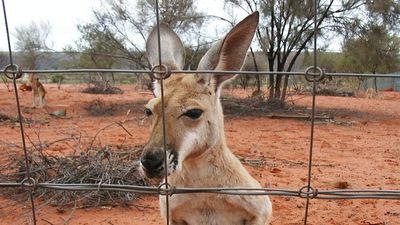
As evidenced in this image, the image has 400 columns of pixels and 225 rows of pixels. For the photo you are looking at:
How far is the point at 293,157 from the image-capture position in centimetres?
784

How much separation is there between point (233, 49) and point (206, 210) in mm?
996

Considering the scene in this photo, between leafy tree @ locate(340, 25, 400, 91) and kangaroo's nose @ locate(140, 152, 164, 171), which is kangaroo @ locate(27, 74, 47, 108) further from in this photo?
kangaroo's nose @ locate(140, 152, 164, 171)

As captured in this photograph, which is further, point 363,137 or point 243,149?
point 363,137

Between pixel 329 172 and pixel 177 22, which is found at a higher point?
pixel 177 22

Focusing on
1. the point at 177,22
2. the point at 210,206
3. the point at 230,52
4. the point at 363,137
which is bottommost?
the point at 363,137

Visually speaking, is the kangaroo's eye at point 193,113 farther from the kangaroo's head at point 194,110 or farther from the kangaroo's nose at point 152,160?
the kangaroo's nose at point 152,160

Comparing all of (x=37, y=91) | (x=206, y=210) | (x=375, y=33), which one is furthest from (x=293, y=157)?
(x=37, y=91)

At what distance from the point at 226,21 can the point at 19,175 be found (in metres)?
12.9

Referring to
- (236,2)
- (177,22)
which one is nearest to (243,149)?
(177,22)

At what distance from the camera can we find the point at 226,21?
1694cm

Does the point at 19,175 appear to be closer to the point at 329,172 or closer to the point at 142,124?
the point at 329,172

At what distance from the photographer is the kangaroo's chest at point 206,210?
8.57 feet

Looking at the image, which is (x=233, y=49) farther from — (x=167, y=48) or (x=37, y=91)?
(x=37, y=91)

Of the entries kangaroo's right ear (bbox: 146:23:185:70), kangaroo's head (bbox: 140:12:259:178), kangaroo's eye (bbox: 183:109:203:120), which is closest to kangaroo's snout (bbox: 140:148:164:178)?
kangaroo's head (bbox: 140:12:259:178)
